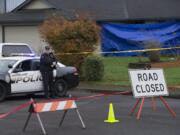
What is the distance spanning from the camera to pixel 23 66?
61.9 ft

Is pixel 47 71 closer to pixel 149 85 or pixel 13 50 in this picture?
pixel 149 85

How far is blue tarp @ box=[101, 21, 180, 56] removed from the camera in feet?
117

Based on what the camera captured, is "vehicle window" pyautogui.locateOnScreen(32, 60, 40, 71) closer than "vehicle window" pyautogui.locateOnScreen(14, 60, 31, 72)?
No

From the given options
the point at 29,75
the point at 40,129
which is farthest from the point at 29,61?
the point at 40,129

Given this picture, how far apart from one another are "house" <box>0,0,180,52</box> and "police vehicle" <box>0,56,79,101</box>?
16.0 m

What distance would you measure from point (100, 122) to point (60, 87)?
22.2ft

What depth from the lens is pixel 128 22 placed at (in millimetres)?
37281

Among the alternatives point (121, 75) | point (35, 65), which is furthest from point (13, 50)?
point (35, 65)

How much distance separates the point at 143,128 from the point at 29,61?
766cm

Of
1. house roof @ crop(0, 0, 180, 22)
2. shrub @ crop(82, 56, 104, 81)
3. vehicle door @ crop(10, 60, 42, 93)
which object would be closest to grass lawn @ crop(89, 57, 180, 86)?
shrub @ crop(82, 56, 104, 81)

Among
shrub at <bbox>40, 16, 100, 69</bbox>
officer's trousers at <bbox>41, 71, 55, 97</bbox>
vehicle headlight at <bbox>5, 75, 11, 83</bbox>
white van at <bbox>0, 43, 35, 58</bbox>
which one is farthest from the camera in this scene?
white van at <bbox>0, 43, 35, 58</bbox>

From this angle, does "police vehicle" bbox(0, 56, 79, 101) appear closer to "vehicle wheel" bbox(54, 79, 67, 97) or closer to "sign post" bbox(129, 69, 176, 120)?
"vehicle wheel" bbox(54, 79, 67, 97)

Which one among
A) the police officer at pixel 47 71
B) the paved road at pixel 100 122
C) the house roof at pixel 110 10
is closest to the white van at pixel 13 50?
the police officer at pixel 47 71

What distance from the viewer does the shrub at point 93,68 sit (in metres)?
23.1
